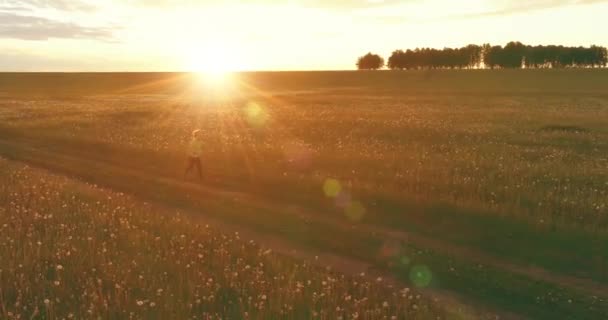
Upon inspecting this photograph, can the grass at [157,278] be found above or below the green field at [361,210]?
above

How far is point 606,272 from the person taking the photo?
11.2 meters

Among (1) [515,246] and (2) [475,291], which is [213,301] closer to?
(2) [475,291]

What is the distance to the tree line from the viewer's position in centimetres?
15612

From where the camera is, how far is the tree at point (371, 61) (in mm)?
182250

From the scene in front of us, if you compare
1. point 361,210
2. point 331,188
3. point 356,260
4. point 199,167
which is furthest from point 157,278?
point 199,167

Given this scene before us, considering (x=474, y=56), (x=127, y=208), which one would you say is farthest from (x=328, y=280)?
(x=474, y=56)

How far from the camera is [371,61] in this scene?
183750mm

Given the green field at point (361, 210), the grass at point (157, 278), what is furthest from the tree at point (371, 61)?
the grass at point (157, 278)

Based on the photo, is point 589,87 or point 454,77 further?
point 454,77

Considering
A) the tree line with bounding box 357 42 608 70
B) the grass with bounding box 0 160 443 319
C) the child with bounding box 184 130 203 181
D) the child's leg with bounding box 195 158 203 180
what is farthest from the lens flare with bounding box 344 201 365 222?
the tree line with bounding box 357 42 608 70

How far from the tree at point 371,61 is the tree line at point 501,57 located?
247 inches

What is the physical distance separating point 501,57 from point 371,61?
132 ft

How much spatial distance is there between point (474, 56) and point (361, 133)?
153m

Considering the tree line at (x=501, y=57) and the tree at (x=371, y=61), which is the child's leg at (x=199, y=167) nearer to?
the tree line at (x=501, y=57)
